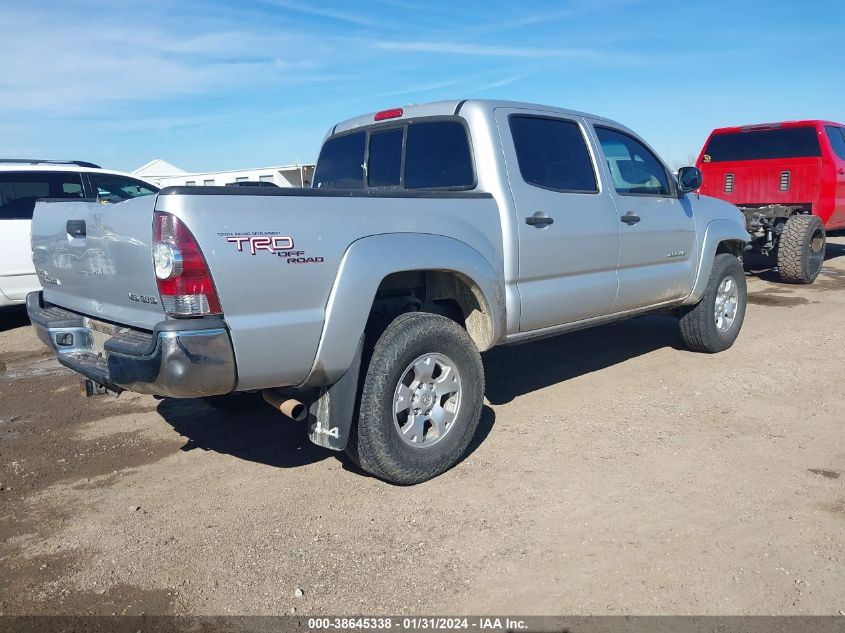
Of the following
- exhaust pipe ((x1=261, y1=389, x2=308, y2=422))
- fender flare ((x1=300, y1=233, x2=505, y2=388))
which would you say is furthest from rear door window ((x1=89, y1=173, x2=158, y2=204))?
fender flare ((x1=300, y1=233, x2=505, y2=388))

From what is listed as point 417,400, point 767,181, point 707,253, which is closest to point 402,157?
point 417,400

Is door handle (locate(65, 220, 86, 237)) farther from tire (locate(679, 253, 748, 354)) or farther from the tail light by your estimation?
tire (locate(679, 253, 748, 354))

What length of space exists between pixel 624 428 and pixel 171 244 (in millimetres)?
2969

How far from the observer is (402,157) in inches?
180

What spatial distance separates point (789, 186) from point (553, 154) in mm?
7203

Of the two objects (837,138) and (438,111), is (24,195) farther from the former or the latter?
(837,138)

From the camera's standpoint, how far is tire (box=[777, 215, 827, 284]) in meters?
9.62

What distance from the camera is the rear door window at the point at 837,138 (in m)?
10.2

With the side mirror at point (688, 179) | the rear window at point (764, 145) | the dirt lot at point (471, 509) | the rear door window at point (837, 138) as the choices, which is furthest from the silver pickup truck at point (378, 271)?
the rear door window at point (837, 138)

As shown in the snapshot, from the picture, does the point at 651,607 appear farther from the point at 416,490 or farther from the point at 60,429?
the point at 60,429

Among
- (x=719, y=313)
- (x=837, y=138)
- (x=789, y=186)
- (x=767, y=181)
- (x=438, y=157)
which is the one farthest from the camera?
(x=837, y=138)

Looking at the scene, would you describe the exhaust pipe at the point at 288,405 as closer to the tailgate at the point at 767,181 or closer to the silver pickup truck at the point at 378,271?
the silver pickup truck at the point at 378,271

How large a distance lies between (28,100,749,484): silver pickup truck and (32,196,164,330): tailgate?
1 centimetres

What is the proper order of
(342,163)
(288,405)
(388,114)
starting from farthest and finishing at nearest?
1. (342,163)
2. (388,114)
3. (288,405)
